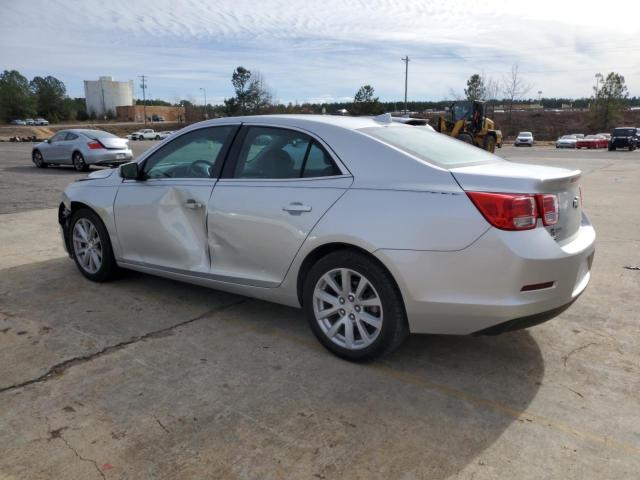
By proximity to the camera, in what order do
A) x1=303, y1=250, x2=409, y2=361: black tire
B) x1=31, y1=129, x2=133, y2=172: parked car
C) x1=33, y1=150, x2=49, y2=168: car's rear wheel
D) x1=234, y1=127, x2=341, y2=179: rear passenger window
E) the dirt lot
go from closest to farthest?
the dirt lot → x1=303, y1=250, x2=409, y2=361: black tire → x1=234, y1=127, x2=341, y2=179: rear passenger window → x1=31, y1=129, x2=133, y2=172: parked car → x1=33, y1=150, x2=49, y2=168: car's rear wheel

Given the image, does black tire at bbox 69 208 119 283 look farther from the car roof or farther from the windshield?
the windshield

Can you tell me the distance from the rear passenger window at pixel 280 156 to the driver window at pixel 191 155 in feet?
0.85

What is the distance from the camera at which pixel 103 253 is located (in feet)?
16.5

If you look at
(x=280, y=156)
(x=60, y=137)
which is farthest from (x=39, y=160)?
(x=280, y=156)

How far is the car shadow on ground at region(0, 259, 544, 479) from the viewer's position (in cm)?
260

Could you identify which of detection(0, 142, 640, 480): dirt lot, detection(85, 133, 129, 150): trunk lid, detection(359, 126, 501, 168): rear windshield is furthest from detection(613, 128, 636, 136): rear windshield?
detection(359, 126, 501, 168): rear windshield

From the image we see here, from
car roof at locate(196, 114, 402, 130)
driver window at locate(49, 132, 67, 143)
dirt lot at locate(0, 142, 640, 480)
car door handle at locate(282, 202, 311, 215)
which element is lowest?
dirt lot at locate(0, 142, 640, 480)

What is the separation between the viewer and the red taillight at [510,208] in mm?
2957

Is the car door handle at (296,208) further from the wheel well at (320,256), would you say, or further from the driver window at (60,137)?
the driver window at (60,137)

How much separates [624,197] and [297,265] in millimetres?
10536

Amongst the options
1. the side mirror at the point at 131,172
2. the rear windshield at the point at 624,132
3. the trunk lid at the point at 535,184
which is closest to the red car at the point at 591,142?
the rear windshield at the point at 624,132

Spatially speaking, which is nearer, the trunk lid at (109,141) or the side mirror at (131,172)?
the side mirror at (131,172)

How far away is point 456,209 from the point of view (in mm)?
3035

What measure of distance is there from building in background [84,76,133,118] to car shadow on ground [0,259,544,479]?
13238cm
